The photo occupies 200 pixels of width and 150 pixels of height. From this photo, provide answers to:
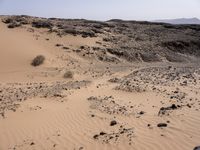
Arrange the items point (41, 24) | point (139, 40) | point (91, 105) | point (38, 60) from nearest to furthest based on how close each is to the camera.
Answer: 1. point (91, 105)
2. point (38, 60)
3. point (139, 40)
4. point (41, 24)

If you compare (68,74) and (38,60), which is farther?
(38,60)

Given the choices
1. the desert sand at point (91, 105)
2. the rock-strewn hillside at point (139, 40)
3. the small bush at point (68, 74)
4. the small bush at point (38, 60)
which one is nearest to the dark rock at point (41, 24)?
the rock-strewn hillside at point (139, 40)

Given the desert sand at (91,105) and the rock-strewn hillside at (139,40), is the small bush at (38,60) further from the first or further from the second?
the rock-strewn hillside at (139,40)

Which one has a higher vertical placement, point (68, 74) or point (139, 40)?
point (139, 40)

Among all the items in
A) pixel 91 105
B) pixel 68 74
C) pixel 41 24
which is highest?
pixel 41 24

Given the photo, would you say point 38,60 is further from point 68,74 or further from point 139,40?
point 139,40

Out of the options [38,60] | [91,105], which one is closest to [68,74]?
[38,60]

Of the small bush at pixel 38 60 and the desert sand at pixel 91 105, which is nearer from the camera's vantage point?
the desert sand at pixel 91 105

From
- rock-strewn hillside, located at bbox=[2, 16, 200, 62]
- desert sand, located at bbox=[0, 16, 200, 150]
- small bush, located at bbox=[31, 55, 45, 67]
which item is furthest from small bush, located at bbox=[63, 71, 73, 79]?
rock-strewn hillside, located at bbox=[2, 16, 200, 62]

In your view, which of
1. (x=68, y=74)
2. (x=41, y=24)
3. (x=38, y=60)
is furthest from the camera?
(x=41, y=24)

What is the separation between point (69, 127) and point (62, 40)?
17018 millimetres

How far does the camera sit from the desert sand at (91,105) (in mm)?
8797

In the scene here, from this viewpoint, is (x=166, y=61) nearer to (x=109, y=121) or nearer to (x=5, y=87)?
(x=5, y=87)

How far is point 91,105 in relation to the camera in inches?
476
